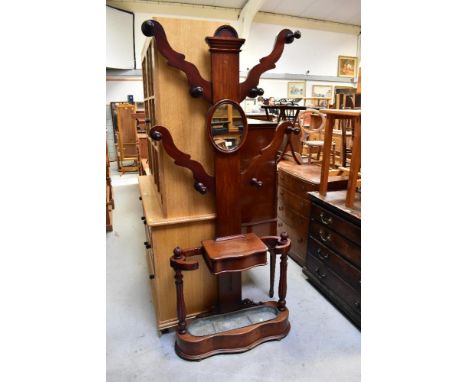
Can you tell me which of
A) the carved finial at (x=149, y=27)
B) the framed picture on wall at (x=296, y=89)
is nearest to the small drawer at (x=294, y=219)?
the carved finial at (x=149, y=27)

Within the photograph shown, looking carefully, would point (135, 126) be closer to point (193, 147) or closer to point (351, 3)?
point (193, 147)

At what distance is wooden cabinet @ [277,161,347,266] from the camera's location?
2.70 m

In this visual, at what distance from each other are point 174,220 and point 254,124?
3.05 feet

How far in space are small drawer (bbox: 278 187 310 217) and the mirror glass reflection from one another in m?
1.13

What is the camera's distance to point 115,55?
22.1ft

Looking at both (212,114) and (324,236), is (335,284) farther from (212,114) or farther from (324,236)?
(212,114)

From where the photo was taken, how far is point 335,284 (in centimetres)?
229

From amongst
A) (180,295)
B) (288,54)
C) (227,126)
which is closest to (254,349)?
(180,295)

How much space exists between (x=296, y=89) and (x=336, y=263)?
23.4 feet

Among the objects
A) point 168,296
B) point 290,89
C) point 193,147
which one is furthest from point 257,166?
point 290,89

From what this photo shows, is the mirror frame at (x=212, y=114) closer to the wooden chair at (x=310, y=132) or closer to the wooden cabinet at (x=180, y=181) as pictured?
the wooden cabinet at (x=180, y=181)

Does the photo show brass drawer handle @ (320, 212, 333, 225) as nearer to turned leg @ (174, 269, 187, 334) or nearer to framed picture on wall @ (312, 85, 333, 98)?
turned leg @ (174, 269, 187, 334)

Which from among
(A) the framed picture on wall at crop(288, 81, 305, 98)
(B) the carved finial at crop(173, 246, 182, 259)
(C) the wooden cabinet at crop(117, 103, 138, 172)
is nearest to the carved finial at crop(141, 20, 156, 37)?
(B) the carved finial at crop(173, 246, 182, 259)

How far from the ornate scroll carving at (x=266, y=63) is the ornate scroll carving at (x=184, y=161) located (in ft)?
1.47
